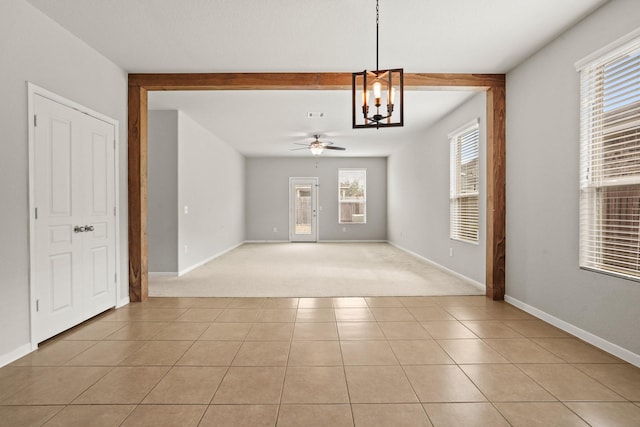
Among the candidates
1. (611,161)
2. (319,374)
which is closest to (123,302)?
(319,374)

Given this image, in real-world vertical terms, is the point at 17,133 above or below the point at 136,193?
above

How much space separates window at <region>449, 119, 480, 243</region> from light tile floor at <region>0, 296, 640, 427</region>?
1.83 m

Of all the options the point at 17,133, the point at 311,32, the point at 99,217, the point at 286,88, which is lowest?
the point at 99,217

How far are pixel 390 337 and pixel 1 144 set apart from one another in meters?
3.30

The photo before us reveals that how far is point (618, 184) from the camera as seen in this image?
102 inches

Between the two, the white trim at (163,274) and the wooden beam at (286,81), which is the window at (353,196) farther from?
the wooden beam at (286,81)

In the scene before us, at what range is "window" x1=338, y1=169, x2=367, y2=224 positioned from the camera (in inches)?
421

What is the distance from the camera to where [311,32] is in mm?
3121

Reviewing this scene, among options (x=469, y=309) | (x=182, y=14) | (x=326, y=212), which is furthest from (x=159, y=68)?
(x=326, y=212)

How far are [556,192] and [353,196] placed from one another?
7.61m

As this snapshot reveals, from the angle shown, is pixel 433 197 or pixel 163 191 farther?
pixel 433 197

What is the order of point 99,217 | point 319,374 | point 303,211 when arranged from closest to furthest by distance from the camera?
point 319,374 → point 99,217 → point 303,211

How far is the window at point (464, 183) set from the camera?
193 inches

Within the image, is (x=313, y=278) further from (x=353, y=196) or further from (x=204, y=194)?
(x=353, y=196)
